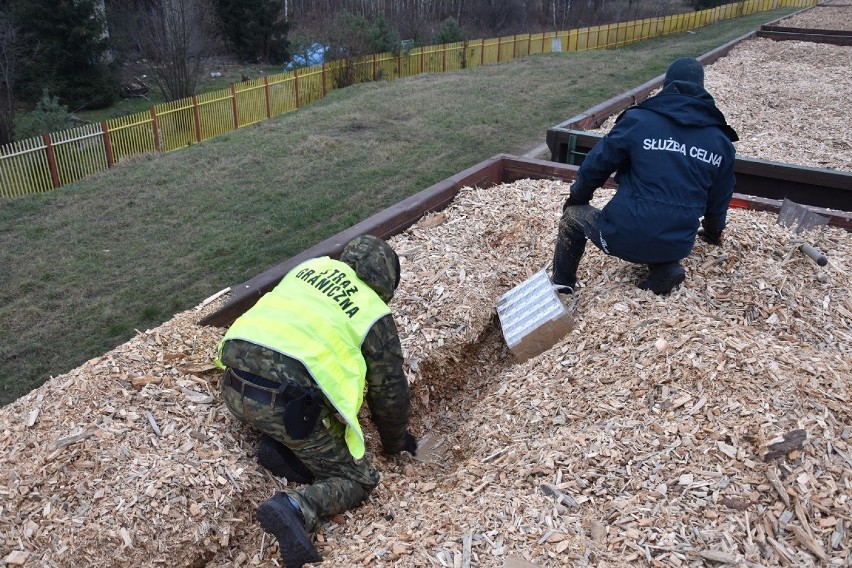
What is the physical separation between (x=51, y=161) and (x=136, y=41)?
14689 millimetres

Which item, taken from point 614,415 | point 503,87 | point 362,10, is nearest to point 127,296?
point 614,415

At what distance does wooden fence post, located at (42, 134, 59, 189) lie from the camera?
1070 centimetres

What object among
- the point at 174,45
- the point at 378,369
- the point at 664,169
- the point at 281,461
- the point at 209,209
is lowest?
the point at 209,209

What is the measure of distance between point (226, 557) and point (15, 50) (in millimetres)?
19082

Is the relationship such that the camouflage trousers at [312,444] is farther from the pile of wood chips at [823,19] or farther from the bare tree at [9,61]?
the pile of wood chips at [823,19]

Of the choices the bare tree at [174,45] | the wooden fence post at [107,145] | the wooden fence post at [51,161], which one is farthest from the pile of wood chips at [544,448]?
the bare tree at [174,45]

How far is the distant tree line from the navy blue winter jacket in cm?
1440

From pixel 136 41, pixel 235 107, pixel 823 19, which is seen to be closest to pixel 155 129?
pixel 235 107

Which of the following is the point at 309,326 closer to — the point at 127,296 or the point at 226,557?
the point at 226,557

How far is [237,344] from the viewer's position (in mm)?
3070

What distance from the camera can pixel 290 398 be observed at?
299cm

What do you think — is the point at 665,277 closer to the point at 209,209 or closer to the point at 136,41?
the point at 209,209

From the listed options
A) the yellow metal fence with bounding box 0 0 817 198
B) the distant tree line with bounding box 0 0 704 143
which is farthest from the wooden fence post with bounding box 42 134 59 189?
the distant tree line with bounding box 0 0 704 143

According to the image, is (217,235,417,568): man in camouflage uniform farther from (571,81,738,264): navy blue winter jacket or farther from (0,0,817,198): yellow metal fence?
(0,0,817,198): yellow metal fence
